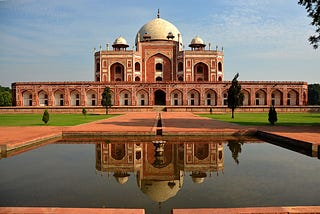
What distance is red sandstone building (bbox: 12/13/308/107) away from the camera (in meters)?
Result: 26.5

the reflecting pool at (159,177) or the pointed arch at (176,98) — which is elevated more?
the pointed arch at (176,98)

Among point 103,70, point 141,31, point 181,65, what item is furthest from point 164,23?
point 103,70

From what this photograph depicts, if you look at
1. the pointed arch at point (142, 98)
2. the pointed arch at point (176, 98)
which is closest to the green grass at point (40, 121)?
the pointed arch at point (142, 98)

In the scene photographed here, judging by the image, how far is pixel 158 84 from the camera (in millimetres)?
26547

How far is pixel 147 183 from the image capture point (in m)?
3.84

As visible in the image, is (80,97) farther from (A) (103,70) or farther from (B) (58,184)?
(B) (58,184)

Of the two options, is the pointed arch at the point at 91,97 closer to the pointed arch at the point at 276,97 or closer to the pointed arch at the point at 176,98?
the pointed arch at the point at 176,98

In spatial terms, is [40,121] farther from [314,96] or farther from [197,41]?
[314,96]

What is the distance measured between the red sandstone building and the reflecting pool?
65.8 ft

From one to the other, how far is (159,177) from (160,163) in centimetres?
88

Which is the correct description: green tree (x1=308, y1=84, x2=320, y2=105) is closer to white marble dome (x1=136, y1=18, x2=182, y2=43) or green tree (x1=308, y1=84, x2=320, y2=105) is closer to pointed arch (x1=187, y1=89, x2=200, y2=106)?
pointed arch (x1=187, y1=89, x2=200, y2=106)

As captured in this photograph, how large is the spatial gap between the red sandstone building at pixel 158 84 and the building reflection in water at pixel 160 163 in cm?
1969

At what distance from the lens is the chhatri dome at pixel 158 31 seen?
3275cm

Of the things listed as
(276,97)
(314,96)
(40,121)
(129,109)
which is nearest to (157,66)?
(129,109)
